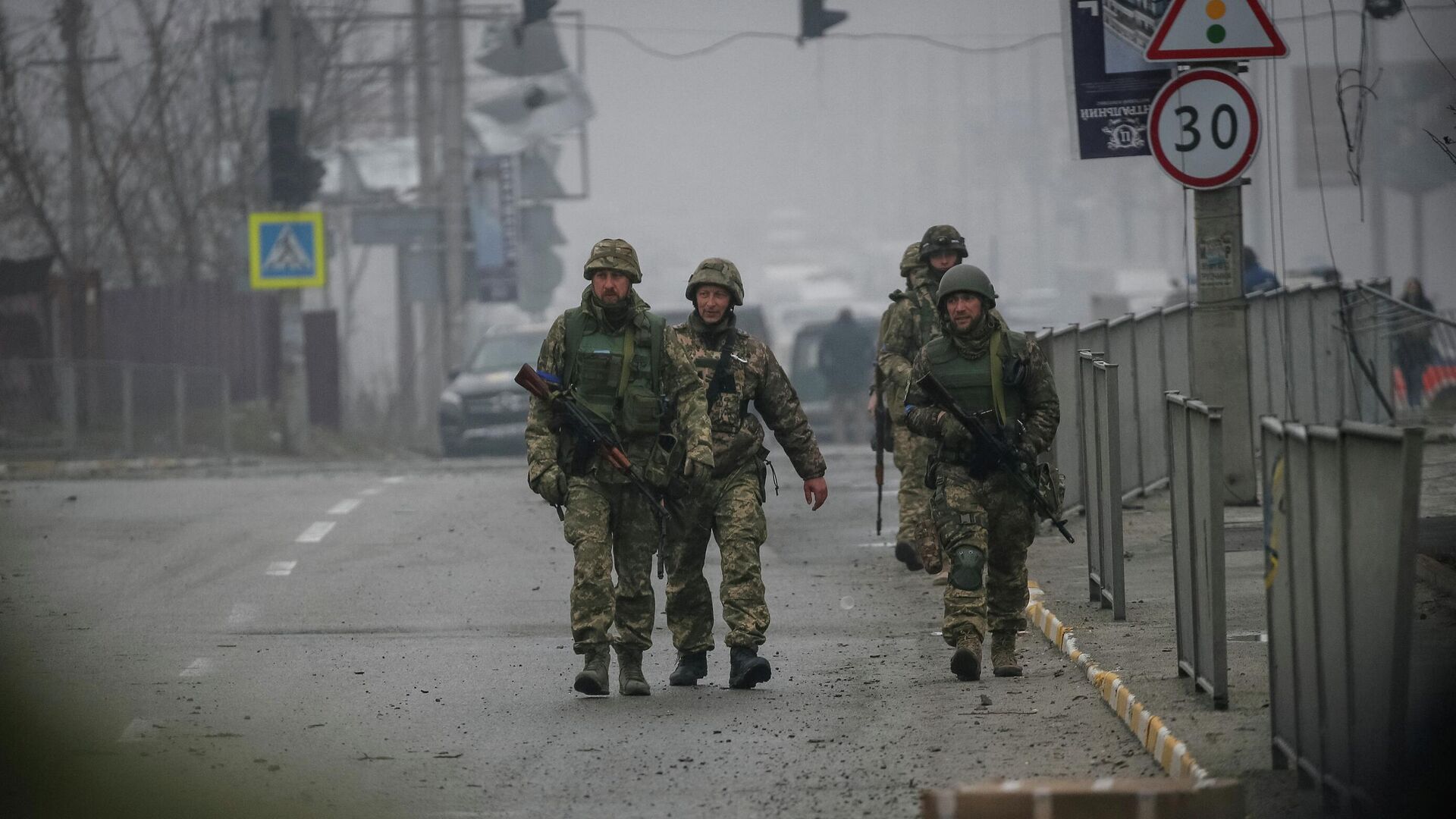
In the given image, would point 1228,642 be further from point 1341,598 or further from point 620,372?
point 1341,598

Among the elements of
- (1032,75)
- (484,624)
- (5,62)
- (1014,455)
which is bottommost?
(484,624)

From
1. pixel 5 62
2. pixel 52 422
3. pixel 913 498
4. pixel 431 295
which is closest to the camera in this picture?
pixel 913 498

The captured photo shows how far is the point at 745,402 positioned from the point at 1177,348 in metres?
6.62

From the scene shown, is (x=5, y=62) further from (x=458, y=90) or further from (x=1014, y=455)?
(x=1014, y=455)

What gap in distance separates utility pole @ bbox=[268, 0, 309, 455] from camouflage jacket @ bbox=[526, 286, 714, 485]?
19389 mm

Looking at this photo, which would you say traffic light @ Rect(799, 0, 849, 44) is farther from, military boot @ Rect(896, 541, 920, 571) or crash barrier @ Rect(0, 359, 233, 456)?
military boot @ Rect(896, 541, 920, 571)

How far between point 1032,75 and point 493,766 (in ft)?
399

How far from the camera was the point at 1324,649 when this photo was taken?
18.6 feet

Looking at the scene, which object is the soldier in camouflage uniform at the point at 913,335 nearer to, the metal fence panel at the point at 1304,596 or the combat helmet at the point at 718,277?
the combat helmet at the point at 718,277

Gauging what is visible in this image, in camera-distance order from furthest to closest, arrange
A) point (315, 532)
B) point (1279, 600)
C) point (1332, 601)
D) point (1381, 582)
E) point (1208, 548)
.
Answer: point (315, 532) < point (1208, 548) < point (1279, 600) < point (1332, 601) < point (1381, 582)

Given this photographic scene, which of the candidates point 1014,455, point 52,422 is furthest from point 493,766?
point 52,422

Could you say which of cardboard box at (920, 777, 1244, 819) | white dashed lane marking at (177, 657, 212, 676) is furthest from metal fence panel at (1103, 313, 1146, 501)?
cardboard box at (920, 777, 1244, 819)

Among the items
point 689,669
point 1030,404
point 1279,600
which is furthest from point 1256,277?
point 1279,600

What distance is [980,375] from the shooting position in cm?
852
